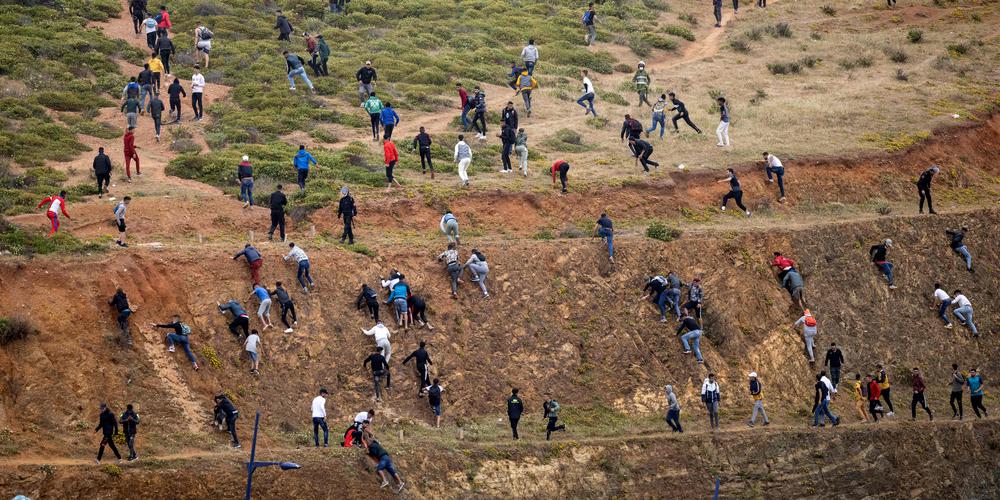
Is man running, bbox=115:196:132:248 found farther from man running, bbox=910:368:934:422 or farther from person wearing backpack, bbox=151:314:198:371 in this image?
man running, bbox=910:368:934:422

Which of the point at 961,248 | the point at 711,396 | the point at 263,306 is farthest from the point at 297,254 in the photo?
the point at 961,248

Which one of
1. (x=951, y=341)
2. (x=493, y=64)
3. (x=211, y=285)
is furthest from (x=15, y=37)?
(x=951, y=341)

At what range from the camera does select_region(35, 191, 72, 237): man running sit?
36.8 m

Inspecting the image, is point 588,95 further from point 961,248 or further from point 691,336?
point 691,336

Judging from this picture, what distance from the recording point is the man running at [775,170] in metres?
46.4

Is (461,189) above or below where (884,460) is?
above

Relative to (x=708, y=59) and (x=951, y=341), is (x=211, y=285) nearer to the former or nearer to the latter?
(x=951, y=341)

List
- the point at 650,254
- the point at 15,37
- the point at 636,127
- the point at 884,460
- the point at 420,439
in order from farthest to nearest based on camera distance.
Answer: the point at 15,37, the point at 636,127, the point at 650,254, the point at 884,460, the point at 420,439

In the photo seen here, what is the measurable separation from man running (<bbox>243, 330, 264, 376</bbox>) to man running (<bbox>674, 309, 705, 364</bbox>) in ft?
38.1

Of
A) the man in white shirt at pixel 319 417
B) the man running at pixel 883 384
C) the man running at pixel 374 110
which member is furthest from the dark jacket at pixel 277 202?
the man running at pixel 883 384

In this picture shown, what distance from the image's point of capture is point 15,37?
2199 inches

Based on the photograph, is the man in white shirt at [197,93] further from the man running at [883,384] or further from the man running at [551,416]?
the man running at [883,384]

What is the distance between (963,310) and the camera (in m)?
43.3

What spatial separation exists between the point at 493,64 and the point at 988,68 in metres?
21.6
